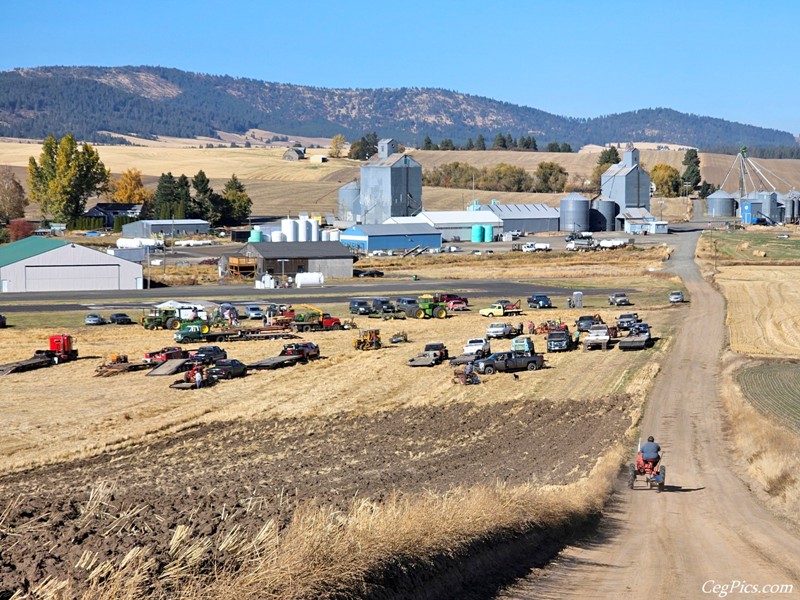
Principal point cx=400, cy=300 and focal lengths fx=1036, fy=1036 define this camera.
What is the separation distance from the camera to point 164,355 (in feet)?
151

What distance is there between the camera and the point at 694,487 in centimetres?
2392

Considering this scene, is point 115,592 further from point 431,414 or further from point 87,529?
point 431,414

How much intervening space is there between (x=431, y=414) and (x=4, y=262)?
182ft

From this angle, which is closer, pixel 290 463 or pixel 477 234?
pixel 290 463

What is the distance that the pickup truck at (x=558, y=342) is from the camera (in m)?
49.2

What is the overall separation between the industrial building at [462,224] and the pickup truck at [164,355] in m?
85.9

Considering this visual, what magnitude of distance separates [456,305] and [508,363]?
22.5m

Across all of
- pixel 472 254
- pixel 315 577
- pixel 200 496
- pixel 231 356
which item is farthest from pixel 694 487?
pixel 472 254

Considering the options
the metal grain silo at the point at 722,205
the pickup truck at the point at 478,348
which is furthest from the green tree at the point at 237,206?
the pickup truck at the point at 478,348

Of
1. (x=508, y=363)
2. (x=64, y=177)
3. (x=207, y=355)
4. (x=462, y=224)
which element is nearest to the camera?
(x=508, y=363)

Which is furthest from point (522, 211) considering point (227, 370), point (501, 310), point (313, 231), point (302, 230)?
point (227, 370)

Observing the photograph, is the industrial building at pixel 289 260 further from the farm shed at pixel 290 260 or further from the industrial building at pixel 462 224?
the industrial building at pixel 462 224

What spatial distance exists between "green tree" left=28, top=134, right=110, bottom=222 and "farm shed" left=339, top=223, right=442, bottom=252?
40.7m

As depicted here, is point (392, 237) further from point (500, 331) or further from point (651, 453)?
point (651, 453)
